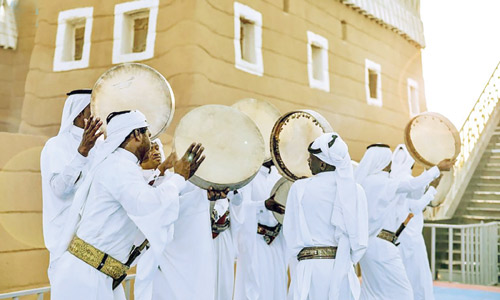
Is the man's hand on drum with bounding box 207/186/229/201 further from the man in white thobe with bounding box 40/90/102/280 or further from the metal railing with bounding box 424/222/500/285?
the metal railing with bounding box 424/222/500/285

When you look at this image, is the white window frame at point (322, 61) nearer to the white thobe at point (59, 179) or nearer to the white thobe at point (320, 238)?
the white thobe at point (320, 238)

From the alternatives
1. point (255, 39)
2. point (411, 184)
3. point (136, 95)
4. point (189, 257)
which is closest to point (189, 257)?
point (189, 257)

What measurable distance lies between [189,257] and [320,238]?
0.96 m

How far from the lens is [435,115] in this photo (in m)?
6.66

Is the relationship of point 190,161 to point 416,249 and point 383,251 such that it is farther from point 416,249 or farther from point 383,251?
point 416,249

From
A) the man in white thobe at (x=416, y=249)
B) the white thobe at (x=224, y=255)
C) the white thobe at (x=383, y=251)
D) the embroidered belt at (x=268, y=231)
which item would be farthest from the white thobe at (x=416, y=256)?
the white thobe at (x=224, y=255)

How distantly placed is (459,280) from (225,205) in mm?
5960

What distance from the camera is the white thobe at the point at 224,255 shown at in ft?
15.9

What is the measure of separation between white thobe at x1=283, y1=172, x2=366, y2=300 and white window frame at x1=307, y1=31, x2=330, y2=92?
6.48 metres

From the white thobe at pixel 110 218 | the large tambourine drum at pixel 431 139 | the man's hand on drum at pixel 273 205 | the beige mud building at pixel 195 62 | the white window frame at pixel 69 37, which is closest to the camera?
the white thobe at pixel 110 218

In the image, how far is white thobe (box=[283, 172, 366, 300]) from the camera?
13.4 feet

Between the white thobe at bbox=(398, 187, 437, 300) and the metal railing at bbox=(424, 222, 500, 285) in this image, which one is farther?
the metal railing at bbox=(424, 222, 500, 285)

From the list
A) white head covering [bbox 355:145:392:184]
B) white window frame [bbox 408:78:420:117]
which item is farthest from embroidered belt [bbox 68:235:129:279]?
white window frame [bbox 408:78:420:117]

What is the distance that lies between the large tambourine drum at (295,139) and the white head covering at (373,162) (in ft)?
2.61
